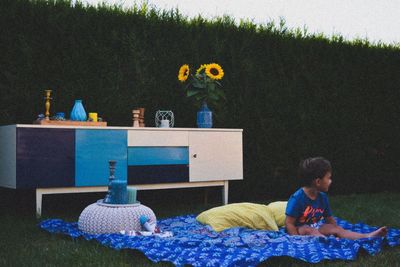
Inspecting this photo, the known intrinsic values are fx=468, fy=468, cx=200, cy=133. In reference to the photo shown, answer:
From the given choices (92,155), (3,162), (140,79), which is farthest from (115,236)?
(140,79)

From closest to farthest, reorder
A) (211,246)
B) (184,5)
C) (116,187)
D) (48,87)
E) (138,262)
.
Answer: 1. (138,262)
2. (211,246)
3. (116,187)
4. (48,87)
5. (184,5)

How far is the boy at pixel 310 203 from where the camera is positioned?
298cm

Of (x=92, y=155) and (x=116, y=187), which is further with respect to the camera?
(x=92, y=155)

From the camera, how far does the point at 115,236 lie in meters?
2.82

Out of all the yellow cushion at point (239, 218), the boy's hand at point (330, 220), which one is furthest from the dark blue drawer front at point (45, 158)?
the boy's hand at point (330, 220)

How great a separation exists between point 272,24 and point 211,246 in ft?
13.1

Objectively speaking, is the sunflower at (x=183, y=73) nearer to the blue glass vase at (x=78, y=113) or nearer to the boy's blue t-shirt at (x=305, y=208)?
the blue glass vase at (x=78, y=113)

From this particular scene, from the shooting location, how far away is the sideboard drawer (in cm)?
438

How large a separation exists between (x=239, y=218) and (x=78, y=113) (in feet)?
6.08

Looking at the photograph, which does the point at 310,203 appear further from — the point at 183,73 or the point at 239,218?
the point at 183,73

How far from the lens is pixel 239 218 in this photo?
3332 mm

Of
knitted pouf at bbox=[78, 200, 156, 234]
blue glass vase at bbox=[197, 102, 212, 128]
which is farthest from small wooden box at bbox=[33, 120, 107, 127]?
knitted pouf at bbox=[78, 200, 156, 234]

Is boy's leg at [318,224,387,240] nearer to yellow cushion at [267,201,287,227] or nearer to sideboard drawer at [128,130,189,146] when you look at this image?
yellow cushion at [267,201,287,227]

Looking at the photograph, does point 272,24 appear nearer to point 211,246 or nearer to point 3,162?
point 3,162
